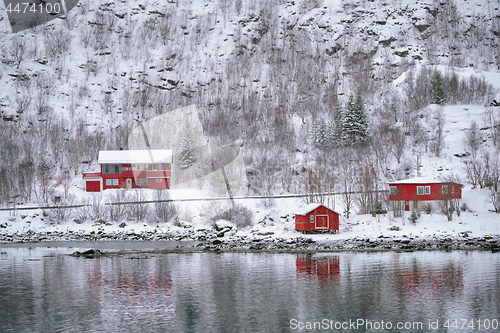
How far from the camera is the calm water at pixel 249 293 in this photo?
17875 millimetres

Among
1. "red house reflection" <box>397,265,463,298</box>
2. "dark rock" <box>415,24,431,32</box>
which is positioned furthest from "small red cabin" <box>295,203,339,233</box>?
"dark rock" <box>415,24,431,32</box>

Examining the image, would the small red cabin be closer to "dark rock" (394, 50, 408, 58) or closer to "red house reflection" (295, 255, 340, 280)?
"red house reflection" (295, 255, 340, 280)

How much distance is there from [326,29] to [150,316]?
119m

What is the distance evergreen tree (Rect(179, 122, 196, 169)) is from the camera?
73250 mm

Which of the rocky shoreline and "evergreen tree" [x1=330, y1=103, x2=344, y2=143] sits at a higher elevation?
"evergreen tree" [x1=330, y1=103, x2=344, y2=143]

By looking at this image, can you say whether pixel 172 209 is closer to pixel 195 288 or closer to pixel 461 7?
pixel 195 288

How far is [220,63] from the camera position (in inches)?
4633

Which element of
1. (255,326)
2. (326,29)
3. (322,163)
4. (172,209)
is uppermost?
(326,29)

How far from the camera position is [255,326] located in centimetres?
1744

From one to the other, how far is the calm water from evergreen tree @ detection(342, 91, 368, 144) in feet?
139

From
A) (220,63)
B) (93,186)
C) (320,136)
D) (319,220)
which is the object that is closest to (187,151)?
(93,186)

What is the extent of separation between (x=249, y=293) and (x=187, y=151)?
2090 inches

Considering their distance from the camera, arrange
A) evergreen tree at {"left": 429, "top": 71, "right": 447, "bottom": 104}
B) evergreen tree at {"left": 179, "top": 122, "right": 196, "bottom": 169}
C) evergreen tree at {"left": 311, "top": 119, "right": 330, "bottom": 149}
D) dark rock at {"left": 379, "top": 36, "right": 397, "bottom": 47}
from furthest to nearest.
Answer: dark rock at {"left": 379, "top": 36, "right": 397, "bottom": 47} → evergreen tree at {"left": 429, "top": 71, "right": 447, "bottom": 104} → evergreen tree at {"left": 311, "top": 119, "right": 330, "bottom": 149} → evergreen tree at {"left": 179, "top": 122, "right": 196, "bottom": 169}

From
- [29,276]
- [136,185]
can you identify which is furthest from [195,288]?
[136,185]
